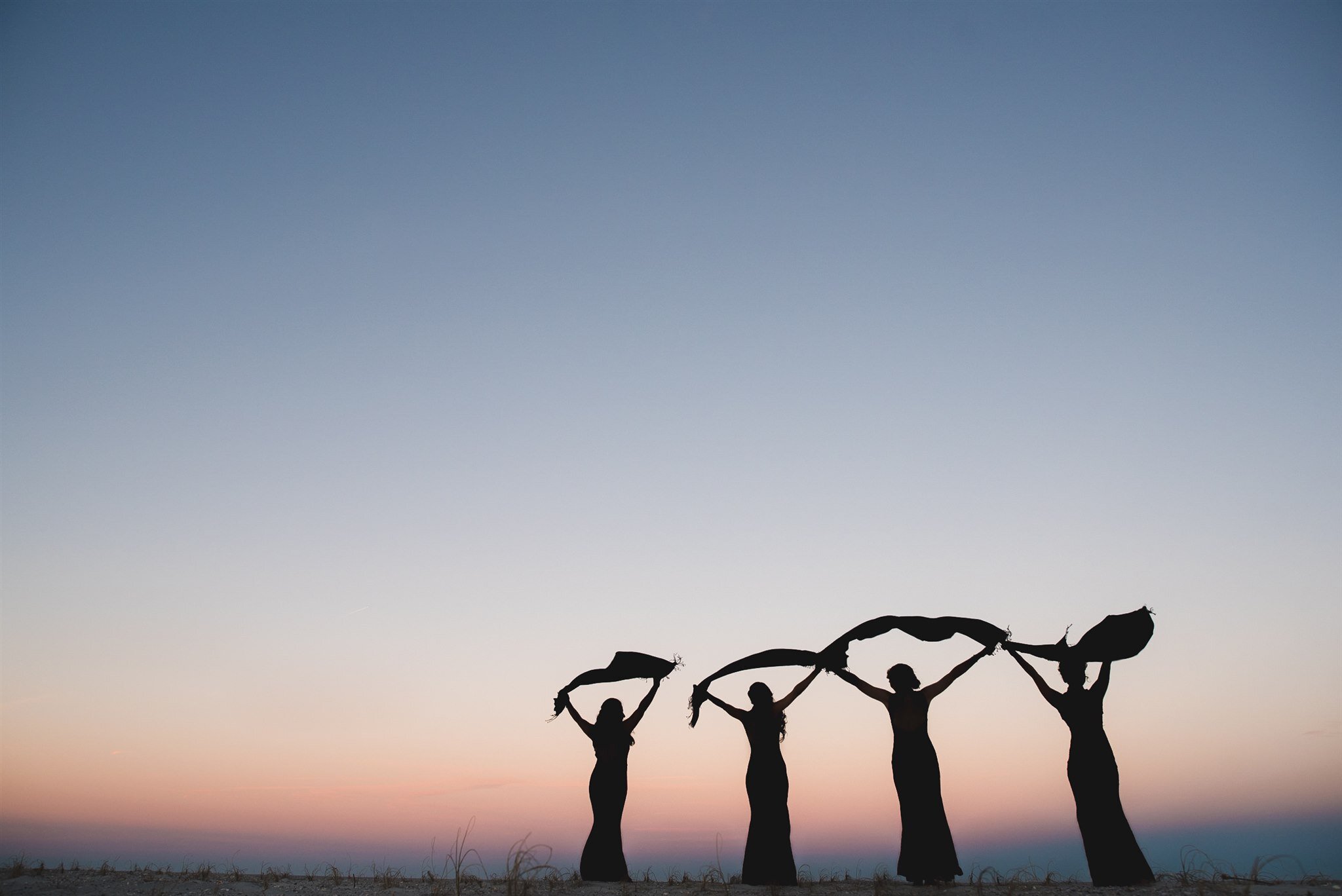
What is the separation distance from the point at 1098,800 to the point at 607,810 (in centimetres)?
772

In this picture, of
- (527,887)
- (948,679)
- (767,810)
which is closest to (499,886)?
(527,887)

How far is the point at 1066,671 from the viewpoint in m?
14.6

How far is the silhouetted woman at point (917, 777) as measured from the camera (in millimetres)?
14273

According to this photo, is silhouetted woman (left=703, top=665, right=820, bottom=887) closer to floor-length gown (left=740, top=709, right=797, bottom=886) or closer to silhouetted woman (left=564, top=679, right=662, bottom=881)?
floor-length gown (left=740, top=709, right=797, bottom=886)

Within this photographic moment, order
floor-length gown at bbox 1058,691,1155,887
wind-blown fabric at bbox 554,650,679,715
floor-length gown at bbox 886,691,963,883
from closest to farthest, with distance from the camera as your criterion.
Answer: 1. floor-length gown at bbox 1058,691,1155,887
2. floor-length gown at bbox 886,691,963,883
3. wind-blown fabric at bbox 554,650,679,715

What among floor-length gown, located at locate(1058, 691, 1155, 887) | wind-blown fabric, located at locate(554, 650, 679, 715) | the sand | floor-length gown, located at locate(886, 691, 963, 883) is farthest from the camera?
wind-blown fabric, located at locate(554, 650, 679, 715)

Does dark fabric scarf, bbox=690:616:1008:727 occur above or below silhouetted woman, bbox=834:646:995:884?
above

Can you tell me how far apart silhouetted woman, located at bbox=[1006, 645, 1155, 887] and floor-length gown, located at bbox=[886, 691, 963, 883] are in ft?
6.21

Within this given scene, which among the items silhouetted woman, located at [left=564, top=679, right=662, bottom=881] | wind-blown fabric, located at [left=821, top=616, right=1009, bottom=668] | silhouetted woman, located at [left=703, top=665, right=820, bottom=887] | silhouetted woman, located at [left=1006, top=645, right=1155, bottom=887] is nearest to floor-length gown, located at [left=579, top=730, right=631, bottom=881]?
silhouetted woman, located at [left=564, top=679, right=662, bottom=881]

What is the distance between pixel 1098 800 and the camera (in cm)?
1395

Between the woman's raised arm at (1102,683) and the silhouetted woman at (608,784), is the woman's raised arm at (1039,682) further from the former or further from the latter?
the silhouetted woman at (608,784)

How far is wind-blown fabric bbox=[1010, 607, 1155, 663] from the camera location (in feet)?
47.6

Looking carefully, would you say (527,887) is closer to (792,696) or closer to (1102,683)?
(792,696)

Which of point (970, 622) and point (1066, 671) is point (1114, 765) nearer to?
point (1066, 671)
